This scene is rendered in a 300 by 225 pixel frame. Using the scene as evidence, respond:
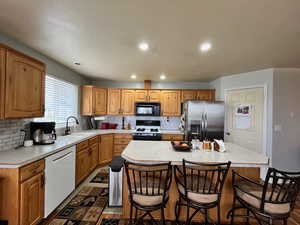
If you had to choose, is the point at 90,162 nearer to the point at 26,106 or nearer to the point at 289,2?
the point at 26,106

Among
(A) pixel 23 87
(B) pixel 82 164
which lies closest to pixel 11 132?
(A) pixel 23 87

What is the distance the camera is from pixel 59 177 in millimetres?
2283

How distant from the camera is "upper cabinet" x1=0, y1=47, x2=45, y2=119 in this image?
1.76 meters

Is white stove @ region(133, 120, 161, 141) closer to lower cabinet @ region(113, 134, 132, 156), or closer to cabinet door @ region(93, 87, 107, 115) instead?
lower cabinet @ region(113, 134, 132, 156)

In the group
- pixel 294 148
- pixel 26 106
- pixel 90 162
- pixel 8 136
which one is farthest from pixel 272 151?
pixel 8 136

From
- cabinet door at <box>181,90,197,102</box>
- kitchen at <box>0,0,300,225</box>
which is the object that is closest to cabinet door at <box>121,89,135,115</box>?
kitchen at <box>0,0,300,225</box>

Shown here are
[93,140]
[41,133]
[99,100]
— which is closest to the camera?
[41,133]

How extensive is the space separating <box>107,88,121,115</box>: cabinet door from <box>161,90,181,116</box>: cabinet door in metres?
1.38

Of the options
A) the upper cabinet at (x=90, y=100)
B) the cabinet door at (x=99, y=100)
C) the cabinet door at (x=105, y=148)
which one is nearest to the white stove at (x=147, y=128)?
the cabinet door at (x=105, y=148)

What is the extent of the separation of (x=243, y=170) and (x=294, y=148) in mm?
2222

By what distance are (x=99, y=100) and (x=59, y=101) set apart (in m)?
1.21

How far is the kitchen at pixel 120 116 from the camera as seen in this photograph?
181cm

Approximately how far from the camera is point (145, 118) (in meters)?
5.04

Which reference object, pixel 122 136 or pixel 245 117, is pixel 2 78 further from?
pixel 245 117
